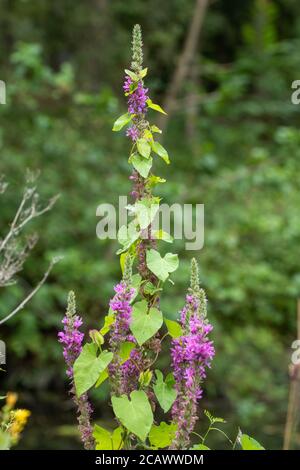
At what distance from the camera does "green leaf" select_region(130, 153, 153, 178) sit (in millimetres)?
→ 2258

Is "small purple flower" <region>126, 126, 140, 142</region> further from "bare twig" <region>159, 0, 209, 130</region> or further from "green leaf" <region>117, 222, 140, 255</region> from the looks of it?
"bare twig" <region>159, 0, 209, 130</region>

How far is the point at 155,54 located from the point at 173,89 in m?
4.46

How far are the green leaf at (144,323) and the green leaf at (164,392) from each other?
200 mm

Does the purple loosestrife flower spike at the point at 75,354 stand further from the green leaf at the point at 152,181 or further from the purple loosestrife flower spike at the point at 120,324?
the green leaf at the point at 152,181

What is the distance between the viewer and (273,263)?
9.45 m

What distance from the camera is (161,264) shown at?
219 centimetres

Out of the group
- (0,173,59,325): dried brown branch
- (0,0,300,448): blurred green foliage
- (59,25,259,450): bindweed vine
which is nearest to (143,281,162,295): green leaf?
(59,25,259,450): bindweed vine

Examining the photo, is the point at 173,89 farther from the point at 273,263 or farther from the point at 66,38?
the point at 66,38

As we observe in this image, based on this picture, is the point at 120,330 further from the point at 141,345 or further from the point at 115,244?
the point at 115,244

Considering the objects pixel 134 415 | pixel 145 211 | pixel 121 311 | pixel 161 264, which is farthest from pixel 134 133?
pixel 134 415

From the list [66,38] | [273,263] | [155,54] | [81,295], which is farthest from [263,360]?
[66,38]

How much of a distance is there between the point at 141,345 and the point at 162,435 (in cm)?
26

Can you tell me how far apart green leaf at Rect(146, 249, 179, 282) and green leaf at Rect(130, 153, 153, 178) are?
0.75 feet

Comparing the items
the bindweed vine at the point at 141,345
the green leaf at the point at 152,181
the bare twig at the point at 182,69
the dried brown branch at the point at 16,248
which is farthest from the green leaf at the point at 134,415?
the bare twig at the point at 182,69
